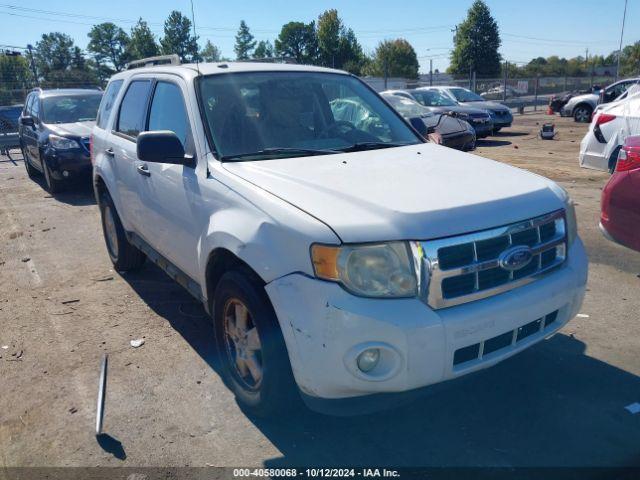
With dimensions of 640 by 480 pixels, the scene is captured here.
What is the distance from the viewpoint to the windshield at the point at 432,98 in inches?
670

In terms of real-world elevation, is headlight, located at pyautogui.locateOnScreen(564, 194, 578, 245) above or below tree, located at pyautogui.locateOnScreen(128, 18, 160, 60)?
below

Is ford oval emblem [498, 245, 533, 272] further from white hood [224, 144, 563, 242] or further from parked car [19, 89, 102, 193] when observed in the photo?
parked car [19, 89, 102, 193]

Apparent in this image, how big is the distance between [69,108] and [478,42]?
223 feet

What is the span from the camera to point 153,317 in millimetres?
4715

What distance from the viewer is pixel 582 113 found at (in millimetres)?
22016

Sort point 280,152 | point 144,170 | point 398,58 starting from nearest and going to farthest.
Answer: point 280,152, point 144,170, point 398,58

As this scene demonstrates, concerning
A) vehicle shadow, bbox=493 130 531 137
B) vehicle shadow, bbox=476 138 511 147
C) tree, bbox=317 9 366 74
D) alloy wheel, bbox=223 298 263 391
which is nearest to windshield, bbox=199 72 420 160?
alloy wheel, bbox=223 298 263 391

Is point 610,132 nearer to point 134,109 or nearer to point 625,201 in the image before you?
point 625,201

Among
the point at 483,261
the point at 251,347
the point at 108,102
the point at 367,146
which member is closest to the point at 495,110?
the point at 108,102

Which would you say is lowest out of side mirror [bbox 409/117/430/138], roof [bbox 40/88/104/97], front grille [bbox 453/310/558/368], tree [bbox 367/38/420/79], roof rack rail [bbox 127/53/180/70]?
front grille [bbox 453/310/558/368]

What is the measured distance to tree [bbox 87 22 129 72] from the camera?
94500 mm

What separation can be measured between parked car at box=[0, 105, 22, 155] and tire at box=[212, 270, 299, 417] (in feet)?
50.1

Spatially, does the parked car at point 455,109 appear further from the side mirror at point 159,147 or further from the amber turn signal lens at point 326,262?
the amber turn signal lens at point 326,262

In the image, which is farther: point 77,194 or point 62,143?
point 77,194
